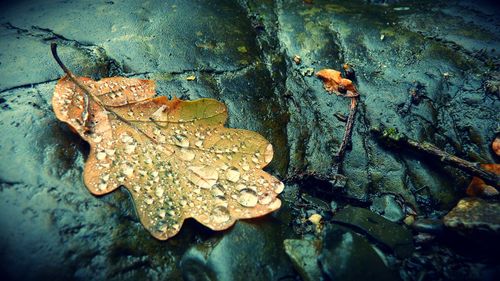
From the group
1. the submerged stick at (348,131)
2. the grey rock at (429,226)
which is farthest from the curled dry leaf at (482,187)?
the submerged stick at (348,131)

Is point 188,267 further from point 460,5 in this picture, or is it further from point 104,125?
point 460,5

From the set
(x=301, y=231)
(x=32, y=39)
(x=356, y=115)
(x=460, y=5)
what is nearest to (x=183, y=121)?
(x=301, y=231)

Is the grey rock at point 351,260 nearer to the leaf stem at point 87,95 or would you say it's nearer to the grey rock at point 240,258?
the grey rock at point 240,258

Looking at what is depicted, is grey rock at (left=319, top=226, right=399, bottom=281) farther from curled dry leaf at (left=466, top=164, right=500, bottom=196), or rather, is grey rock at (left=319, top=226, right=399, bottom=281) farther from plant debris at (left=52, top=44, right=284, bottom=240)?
curled dry leaf at (left=466, top=164, right=500, bottom=196)

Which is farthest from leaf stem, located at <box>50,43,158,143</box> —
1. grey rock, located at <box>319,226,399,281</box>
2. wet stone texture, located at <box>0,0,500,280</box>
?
grey rock, located at <box>319,226,399,281</box>

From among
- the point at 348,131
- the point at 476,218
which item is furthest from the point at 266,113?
the point at 476,218

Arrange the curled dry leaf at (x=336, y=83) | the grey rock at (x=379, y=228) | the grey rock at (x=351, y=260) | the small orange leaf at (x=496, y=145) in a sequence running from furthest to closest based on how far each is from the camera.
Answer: the curled dry leaf at (x=336, y=83)
the small orange leaf at (x=496, y=145)
the grey rock at (x=379, y=228)
the grey rock at (x=351, y=260)
